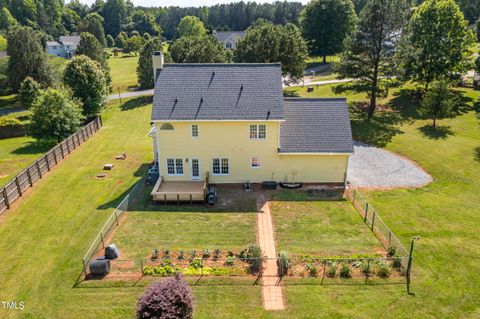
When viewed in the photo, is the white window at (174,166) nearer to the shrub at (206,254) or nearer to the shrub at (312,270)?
the shrub at (206,254)

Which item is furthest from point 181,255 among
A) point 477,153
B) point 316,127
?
point 477,153

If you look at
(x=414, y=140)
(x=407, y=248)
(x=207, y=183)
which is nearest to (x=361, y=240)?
(x=407, y=248)

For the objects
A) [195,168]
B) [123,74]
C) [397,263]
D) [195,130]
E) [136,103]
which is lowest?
[397,263]

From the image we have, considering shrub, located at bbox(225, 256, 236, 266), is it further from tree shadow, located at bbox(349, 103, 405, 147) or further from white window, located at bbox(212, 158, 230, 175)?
tree shadow, located at bbox(349, 103, 405, 147)

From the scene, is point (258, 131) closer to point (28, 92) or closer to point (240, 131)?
point (240, 131)

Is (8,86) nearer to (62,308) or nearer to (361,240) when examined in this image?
(62,308)

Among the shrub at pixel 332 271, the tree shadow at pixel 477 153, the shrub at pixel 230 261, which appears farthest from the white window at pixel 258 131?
the tree shadow at pixel 477 153
